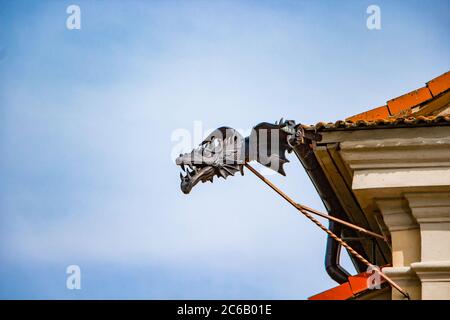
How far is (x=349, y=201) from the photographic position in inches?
808

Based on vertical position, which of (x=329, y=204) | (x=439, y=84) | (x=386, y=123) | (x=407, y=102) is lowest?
(x=329, y=204)

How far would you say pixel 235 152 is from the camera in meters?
19.4

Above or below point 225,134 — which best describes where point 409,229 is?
below

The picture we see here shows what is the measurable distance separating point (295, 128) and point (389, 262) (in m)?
2.89

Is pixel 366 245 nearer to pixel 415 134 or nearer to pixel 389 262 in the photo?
pixel 389 262

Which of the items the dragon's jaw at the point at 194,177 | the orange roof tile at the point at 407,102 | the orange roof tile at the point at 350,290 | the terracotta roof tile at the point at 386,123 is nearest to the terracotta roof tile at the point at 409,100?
the orange roof tile at the point at 407,102

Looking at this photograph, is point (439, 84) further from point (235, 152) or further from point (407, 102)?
point (235, 152)

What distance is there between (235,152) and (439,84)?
2587mm

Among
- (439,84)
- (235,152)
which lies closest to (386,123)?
(439,84)

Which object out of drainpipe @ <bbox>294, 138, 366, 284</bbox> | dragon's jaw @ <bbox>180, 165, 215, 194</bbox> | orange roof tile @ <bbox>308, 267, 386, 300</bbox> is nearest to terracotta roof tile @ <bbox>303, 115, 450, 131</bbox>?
drainpipe @ <bbox>294, 138, 366, 284</bbox>

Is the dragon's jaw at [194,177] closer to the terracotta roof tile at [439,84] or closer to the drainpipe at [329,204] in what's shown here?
the drainpipe at [329,204]

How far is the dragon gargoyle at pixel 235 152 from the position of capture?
19.3 metres
